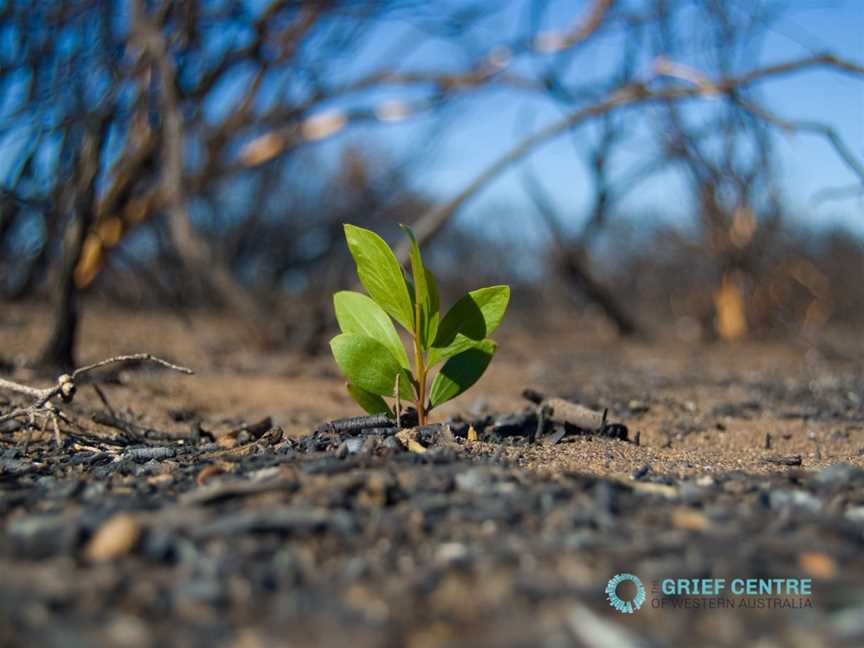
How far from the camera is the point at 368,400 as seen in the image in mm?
1808

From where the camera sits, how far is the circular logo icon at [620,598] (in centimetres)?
89

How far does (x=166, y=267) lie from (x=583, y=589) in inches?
271

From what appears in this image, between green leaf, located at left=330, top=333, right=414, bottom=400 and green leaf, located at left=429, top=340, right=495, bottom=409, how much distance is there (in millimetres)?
79

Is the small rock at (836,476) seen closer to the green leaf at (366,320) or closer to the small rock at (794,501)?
the small rock at (794,501)

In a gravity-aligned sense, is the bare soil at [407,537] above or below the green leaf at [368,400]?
below

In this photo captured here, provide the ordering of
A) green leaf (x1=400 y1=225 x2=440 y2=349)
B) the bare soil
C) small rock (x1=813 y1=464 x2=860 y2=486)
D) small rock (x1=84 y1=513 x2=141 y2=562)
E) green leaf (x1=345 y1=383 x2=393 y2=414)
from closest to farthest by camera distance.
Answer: the bare soil < small rock (x1=84 y1=513 x2=141 y2=562) < small rock (x1=813 y1=464 x2=860 y2=486) < green leaf (x1=400 y1=225 x2=440 y2=349) < green leaf (x1=345 y1=383 x2=393 y2=414)

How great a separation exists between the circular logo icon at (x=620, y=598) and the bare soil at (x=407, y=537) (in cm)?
1

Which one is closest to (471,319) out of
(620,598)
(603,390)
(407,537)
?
(407,537)

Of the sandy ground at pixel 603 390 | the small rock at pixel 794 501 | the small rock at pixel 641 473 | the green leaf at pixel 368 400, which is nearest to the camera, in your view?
the small rock at pixel 794 501

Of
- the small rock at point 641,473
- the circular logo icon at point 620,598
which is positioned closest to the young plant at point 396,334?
the small rock at point 641,473

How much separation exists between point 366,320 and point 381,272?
0.14 m

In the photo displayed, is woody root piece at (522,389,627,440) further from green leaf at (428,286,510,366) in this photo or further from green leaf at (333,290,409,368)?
green leaf at (333,290,409,368)

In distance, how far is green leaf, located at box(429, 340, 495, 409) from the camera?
1.82m

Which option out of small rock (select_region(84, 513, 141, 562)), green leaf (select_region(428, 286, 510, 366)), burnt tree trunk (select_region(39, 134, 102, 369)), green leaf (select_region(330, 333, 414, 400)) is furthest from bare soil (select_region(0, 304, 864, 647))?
burnt tree trunk (select_region(39, 134, 102, 369))
